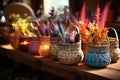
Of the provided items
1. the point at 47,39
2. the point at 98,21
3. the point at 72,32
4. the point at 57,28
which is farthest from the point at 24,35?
the point at 98,21

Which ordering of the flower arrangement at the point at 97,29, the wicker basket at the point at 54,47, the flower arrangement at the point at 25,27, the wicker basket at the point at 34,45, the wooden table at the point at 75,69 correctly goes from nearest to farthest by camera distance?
the wooden table at the point at 75,69
the flower arrangement at the point at 97,29
the wicker basket at the point at 54,47
the wicker basket at the point at 34,45
the flower arrangement at the point at 25,27

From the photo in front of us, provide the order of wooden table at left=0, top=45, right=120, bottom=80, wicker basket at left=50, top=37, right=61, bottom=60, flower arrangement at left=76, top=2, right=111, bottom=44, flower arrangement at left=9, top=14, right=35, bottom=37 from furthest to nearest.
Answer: flower arrangement at left=9, top=14, right=35, bottom=37 → wicker basket at left=50, top=37, right=61, bottom=60 → flower arrangement at left=76, top=2, right=111, bottom=44 → wooden table at left=0, top=45, right=120, bottom=80

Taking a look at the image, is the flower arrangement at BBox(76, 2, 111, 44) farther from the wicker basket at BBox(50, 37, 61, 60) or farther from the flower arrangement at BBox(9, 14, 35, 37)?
the flower arrangement at BBox(9, 14, 35, 37)

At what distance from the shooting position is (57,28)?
1394 millimetres

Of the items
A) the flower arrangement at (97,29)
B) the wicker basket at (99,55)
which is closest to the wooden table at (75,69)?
the wicker basket at (99,55)

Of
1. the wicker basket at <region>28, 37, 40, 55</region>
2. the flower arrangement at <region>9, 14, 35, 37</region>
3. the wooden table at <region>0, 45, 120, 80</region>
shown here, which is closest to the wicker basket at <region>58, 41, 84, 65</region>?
the wooden table at <region>0, 45, 120, 80</region>

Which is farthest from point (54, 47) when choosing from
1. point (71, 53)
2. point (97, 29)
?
point (97, 29)

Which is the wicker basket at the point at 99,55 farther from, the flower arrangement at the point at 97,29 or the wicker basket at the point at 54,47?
the wicker basket at the point at 54,47

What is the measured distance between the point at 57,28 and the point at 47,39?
15 centimetres

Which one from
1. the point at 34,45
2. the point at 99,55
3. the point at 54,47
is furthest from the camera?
the point at 34,45

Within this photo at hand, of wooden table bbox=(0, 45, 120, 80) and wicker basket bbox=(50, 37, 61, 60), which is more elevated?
wicker basket bbox=(50, 37, 61, 60)

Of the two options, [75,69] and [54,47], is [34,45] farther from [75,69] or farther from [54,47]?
[75,69]

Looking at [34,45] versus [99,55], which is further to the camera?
[34,45]

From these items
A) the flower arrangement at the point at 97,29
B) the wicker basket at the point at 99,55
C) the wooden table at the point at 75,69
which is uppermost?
the flower arrangement at the point at 97,29
